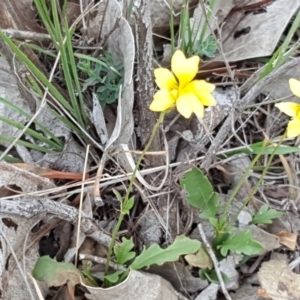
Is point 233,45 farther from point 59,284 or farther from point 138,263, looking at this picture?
point 59,284

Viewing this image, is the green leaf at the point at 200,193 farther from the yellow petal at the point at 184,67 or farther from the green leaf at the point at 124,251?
the yellow petal at the point at 184,67

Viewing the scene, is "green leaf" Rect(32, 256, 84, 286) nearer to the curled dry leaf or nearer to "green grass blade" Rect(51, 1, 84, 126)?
"green grass blade" Rect(51, 1, 84, 126)

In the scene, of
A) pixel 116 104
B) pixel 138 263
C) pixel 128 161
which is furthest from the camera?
pixel 116 104

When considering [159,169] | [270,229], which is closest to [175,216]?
[159,169]

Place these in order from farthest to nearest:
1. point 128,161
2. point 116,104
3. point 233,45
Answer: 1. point 233,45
2. point 116,104
3. point 128,161

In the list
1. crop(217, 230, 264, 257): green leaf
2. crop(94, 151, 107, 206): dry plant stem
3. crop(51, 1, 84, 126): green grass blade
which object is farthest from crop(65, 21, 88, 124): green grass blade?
crop(217, 230, 264, 257): green leaf

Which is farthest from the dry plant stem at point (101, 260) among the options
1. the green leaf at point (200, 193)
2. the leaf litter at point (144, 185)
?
the green leaf at point (200, 193)
